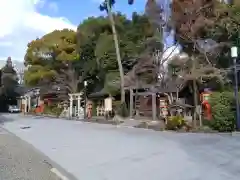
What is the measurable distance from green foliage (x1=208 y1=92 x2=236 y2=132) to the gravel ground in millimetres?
7839

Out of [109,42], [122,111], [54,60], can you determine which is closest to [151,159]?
[122,111]

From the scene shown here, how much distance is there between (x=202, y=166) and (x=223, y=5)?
18.6m

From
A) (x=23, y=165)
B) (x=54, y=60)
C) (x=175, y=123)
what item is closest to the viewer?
(x=23, y=165)

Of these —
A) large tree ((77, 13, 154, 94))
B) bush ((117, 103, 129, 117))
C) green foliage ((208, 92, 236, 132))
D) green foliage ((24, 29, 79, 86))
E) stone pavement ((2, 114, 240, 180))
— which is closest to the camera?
stone pavement ((2, 114, 240, 180))

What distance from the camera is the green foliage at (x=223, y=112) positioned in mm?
15944

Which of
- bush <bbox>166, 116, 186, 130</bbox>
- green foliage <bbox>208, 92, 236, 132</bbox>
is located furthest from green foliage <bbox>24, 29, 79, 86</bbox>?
green foliage <bbox>208, 92, 236, 132</bbox>

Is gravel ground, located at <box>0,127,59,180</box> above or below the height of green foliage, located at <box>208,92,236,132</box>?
below

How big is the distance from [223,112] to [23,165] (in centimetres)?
906

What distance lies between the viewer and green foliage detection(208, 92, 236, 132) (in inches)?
628

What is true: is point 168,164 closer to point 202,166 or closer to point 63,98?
point 202,166

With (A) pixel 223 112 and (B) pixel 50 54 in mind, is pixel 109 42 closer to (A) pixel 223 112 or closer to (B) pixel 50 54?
(B) pixel 50 54

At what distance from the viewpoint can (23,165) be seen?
10.5 metres

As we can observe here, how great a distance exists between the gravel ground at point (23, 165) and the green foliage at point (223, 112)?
309 inches

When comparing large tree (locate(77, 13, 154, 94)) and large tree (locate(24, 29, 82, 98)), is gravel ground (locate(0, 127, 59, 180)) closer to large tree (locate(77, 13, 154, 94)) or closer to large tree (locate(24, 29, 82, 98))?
large tree (locate(77, 13, 154, 94))
